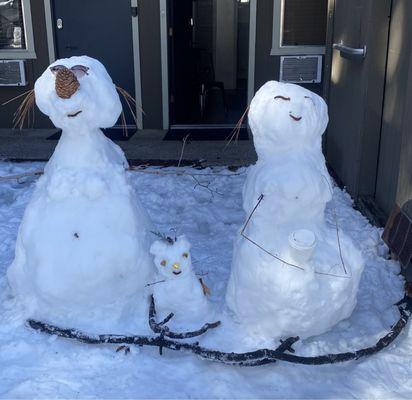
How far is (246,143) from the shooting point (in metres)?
7.32

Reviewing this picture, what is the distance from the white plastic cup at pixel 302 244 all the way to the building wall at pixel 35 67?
6.24 m

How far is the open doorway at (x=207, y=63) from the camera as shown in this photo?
8.29 m

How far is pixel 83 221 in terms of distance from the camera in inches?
112

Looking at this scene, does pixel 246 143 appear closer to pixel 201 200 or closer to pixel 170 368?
pixel 201 200

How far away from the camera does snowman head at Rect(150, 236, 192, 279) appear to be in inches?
108

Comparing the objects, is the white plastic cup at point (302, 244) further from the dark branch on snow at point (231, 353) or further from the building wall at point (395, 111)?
the building wall at point (395, 111)

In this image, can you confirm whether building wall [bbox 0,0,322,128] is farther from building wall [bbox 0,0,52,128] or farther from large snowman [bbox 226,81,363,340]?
large snowman [bbox 226,81,363,340]

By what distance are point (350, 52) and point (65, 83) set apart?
324 cm

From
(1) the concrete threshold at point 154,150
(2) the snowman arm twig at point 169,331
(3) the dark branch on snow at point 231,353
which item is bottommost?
(1) the concrete threshold at point 154,150

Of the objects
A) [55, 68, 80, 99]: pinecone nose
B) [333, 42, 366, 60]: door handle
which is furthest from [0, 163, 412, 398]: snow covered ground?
[333, 42, 366, 60]: door handle

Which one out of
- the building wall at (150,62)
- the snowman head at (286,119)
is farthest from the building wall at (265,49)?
the snowman head at (286,119)

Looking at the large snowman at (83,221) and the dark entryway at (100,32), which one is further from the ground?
the dark entryway at (100,32)

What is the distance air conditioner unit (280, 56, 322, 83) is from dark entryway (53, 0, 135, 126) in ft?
7.38

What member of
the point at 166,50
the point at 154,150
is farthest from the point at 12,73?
the point at 154,150
